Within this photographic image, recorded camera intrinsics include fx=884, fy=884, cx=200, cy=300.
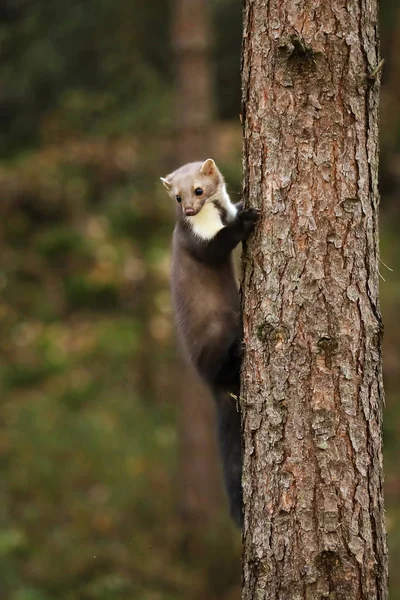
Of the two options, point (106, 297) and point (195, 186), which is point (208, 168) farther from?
point (106, 297)

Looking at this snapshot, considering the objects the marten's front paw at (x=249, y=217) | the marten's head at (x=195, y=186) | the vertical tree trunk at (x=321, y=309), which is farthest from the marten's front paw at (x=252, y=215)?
the marten's head at (x=195, y=186)

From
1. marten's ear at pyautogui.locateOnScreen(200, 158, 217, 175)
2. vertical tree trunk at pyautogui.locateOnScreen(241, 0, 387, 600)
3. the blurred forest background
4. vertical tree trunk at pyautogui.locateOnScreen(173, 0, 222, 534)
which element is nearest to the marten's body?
marten's ear at pyautogui.locateOnScreen(200, 158, 217, 175)

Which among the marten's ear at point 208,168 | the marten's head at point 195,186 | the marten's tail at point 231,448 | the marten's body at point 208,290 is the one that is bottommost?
the marten's tail at point 231,448

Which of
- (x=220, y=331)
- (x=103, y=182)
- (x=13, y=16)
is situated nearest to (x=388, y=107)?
(x=103, y=182)

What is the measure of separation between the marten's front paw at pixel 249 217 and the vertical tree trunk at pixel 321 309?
5.1 inches

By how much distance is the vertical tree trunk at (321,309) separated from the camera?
380 centimetres

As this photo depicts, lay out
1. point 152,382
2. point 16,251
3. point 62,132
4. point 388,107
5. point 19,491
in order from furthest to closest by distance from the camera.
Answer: point 388,107 < point 16,251 < point 152,382 < point 62,132 < point 19,491

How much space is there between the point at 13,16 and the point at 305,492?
7.45 m

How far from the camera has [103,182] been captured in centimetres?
1266

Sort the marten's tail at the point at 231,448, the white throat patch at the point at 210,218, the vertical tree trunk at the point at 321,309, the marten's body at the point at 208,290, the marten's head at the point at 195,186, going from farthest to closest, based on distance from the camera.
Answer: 1. the marten's head at the point at 195,186
2. the white throat patch at the point at 210,218
3. the marten's body at the point at 208,290
4. the marten's tail at the point at 231,448
5. the vertical tree trunk at the point at 321,309

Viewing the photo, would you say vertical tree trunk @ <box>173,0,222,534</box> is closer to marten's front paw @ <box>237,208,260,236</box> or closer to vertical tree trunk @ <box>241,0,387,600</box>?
marten's front paw @ <box>237,208,260,236</box>

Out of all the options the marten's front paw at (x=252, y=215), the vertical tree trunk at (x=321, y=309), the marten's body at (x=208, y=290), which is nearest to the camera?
the vertical tree trunk at (x=321, y=309)

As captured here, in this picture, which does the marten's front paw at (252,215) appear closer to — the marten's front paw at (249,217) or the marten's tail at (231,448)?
the marten's front paw at (249,217)

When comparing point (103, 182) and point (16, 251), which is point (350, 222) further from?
point (16, 251)
